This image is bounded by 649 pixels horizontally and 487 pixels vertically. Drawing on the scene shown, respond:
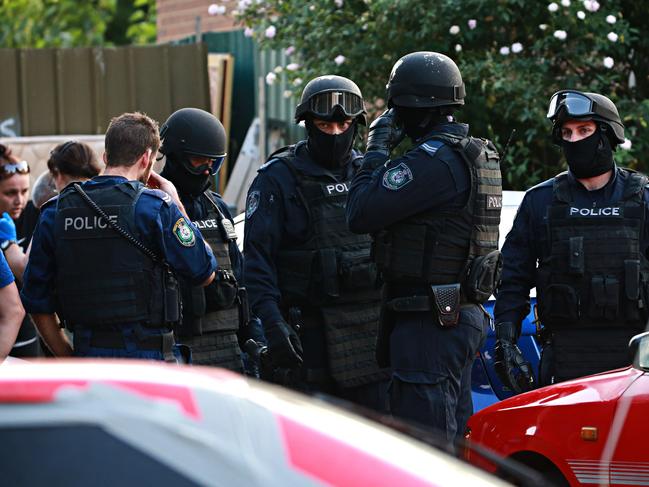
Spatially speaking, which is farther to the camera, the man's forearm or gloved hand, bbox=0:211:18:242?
gloved hand, bbox=0:211:18:242

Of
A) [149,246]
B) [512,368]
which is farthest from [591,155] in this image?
[149,246]

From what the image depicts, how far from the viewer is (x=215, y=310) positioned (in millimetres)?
5207

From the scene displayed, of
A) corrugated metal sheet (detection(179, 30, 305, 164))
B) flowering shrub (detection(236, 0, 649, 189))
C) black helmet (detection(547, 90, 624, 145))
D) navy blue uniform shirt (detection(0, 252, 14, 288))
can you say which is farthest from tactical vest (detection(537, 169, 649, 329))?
corrugated metal sheet (detection(179, 30, 305, 164))

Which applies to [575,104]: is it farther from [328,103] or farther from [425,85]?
[328,103]

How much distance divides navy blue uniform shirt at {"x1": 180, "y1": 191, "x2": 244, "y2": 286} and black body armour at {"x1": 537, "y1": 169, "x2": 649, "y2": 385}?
1.35 meters

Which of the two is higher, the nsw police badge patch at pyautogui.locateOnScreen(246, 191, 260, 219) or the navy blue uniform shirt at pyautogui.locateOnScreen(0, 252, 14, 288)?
the nsw police badge patch at pyautogui.locateOnScreen(246, 191, 260, 219)

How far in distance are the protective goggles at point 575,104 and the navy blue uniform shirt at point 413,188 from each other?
94 centimetres

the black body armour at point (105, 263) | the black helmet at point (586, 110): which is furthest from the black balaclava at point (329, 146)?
the black body armour at point (105, 263)

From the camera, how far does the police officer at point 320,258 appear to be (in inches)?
204

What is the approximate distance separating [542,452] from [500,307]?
89 centimetres

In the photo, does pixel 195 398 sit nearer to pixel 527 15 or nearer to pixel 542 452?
pixel 542 452

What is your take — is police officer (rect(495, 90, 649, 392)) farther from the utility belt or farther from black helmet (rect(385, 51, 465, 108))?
black helmet (rect(385, 51, 465, 108))

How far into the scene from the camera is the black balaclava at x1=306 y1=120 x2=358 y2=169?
530 centimetres

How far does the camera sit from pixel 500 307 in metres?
5.39
